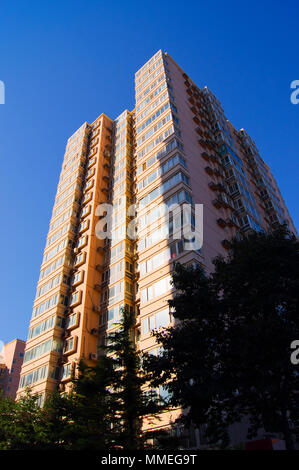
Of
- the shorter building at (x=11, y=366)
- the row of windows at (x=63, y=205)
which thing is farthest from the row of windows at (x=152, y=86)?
the shorter building at (x=11, y=366)

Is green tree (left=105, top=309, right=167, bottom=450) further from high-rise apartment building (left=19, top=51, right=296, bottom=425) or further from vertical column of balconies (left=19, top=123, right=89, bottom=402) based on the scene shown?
vertical column of balconies (left=19, top=123, right=89, bottom=402)

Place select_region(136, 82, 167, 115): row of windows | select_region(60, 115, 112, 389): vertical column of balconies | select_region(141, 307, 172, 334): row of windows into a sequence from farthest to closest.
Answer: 1. select_region(136, 82, 167, 115): row of windows
2. select_region(60, 115, 112, 389): vertical column of balconies
3. select_region(141, 307, 172, 334): row of windows

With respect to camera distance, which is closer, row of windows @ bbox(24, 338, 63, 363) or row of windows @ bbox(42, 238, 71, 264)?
row of windows @ bbox(24, 338, 63, 363)

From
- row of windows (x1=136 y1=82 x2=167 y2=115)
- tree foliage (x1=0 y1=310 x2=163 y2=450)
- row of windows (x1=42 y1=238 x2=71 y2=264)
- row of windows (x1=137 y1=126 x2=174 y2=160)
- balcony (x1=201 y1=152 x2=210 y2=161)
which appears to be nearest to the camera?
tree foliage (x1=0 y1=310 x2=163 y2=450)

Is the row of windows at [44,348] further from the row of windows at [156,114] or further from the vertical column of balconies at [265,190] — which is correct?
the vertical column of balconies at [265,190]

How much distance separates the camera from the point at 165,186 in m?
28.3

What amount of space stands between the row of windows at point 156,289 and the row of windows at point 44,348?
968 cm

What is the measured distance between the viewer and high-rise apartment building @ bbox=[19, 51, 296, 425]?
2578 centimetres

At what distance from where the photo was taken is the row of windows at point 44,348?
28.8 metres

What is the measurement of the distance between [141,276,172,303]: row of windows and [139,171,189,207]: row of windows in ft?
25.7

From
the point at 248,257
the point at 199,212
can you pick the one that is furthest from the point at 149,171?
the point at 248,257

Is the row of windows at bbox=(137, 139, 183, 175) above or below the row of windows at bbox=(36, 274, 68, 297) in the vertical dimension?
above

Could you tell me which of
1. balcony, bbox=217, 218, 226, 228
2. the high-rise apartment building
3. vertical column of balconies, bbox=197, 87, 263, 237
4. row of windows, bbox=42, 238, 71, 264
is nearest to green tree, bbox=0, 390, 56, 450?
the high-rise apartment building

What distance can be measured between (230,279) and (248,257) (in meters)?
1.15
